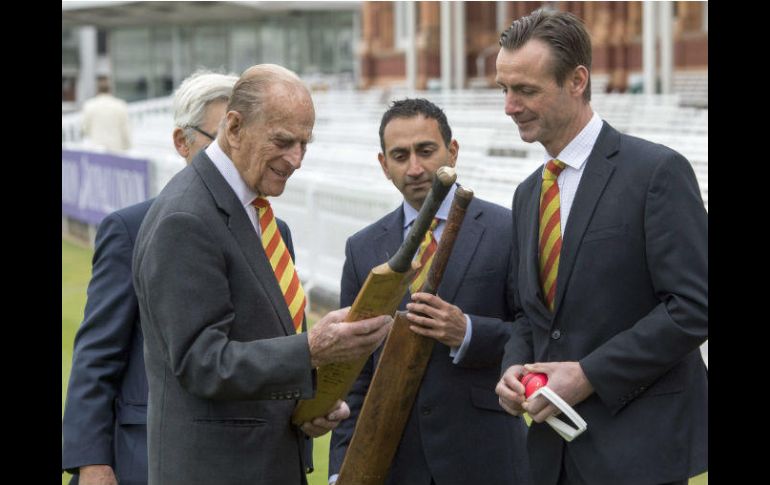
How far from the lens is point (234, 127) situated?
110 inches

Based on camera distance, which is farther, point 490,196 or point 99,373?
point 490,196

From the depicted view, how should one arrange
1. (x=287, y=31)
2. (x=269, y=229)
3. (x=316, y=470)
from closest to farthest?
1. (x=269, y=229)
2. (x=316, y=470)
3. (x=287, y=31)

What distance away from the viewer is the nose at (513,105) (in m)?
2.96

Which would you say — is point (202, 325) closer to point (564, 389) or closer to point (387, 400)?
point (387, 400)

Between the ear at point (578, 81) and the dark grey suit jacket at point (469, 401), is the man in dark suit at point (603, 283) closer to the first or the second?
the ear at point (578, 81)

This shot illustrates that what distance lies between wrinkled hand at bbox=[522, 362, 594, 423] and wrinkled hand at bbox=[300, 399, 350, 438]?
0.51m

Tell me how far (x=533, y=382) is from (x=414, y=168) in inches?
41.6

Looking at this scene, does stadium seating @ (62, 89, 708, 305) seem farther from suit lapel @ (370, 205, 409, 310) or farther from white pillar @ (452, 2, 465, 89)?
suit lapel @ (370, 205, 409, 310)

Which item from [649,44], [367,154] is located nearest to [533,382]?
[367,154]

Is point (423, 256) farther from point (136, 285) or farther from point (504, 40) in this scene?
point (136, 285)

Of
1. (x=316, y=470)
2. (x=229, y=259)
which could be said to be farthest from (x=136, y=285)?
(x=316, y=470)

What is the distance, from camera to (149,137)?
26141 mm

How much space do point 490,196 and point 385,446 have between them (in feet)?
Answer: 21.4

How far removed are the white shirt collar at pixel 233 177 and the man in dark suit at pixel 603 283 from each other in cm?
73
